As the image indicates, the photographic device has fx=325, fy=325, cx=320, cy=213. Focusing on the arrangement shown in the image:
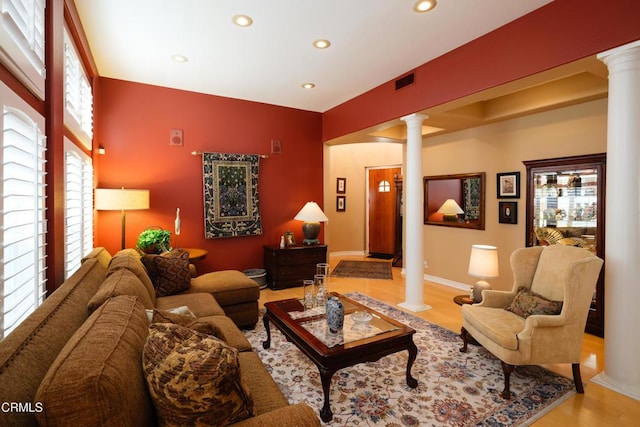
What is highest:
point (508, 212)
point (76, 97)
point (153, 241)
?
point (76, 97)

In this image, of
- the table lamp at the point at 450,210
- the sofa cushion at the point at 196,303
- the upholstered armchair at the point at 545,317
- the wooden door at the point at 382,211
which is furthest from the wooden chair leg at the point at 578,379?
the wooden door at the point at 382,211

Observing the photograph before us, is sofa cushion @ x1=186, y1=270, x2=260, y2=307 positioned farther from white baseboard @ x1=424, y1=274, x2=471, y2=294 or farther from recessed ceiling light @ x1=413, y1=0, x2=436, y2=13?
white baseboard @ x1=424, y1=274, x2=471, y2=294

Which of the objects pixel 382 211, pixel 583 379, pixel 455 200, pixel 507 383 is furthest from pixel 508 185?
pixel 382 211

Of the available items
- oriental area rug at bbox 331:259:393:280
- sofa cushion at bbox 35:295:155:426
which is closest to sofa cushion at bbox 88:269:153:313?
sofa cushion at bbox 35:295:155:426

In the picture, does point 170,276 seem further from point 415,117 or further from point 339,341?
point 415,117

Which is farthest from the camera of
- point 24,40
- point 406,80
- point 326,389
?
point 406,80

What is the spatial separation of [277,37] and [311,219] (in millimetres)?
2717

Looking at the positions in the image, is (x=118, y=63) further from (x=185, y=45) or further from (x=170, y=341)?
(x=170, y=341)

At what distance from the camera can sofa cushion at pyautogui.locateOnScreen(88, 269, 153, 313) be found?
177 cm

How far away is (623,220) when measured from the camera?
2336mm

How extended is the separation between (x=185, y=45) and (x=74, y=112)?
1241 millimetres

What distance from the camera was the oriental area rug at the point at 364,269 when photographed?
6238 millimetres

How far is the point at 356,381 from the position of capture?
253cm

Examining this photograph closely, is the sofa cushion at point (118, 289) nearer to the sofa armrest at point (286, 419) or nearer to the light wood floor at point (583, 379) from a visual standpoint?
the sofa armrest at point (286, 419)
